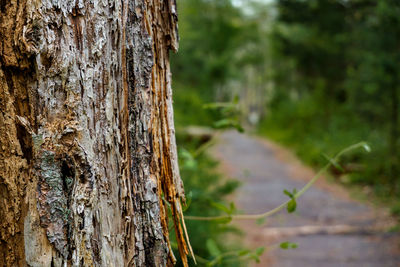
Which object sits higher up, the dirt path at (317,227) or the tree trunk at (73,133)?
the tree trunk at (73,133)

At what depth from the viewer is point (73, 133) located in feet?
3.56

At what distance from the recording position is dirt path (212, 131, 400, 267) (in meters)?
4.78

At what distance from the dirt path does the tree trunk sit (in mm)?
1954

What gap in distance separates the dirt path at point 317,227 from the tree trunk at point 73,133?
1.95m

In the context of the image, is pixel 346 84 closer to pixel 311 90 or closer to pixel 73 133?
pixel 311 90

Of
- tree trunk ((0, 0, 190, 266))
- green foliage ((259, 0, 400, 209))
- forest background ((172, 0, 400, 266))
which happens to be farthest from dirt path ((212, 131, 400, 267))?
tree trunk ((0, 0, 190, 266))

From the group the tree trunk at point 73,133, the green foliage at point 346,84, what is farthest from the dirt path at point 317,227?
the tree trunk at point 73,133

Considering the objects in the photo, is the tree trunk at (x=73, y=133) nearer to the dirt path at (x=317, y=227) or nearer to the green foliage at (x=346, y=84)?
the dirt path at (x=317, y=227)

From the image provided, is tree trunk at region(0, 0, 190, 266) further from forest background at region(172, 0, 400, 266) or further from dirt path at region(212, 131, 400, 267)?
dirt path at region(212, 131, 400, 267)

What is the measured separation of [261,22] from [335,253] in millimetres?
25699

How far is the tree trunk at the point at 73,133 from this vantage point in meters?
1.07

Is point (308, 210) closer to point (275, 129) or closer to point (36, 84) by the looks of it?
point (36, 84)

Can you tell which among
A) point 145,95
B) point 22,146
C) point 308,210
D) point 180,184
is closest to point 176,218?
point 180,184

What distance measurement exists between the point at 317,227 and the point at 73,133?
5583 millimetres
